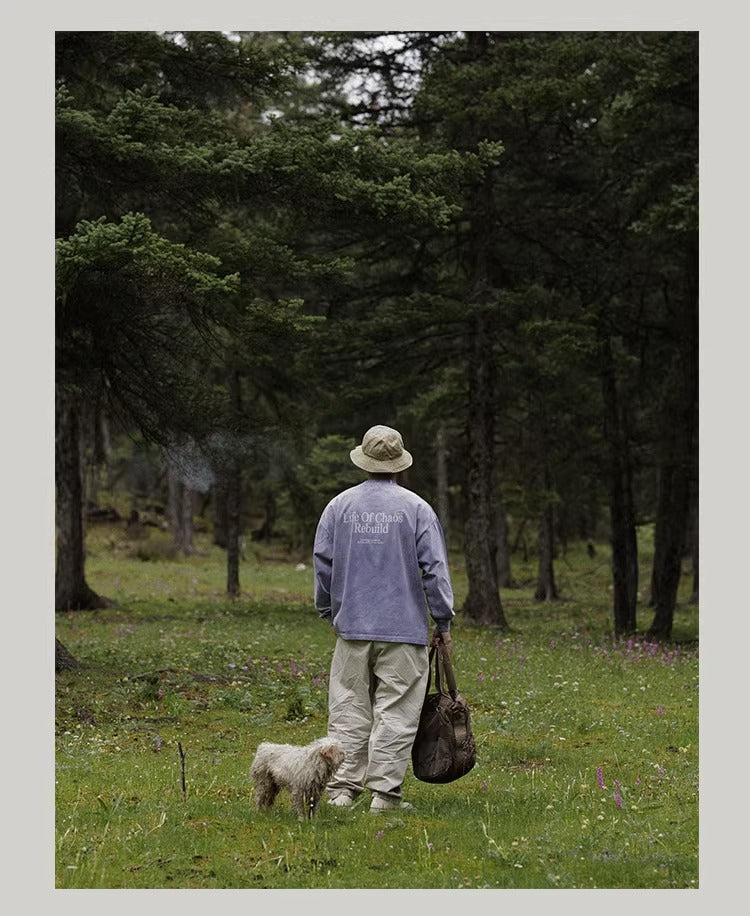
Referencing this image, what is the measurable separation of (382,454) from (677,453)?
12.7 meters

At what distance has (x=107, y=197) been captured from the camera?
43.3ft

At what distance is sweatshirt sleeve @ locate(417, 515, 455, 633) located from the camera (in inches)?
300

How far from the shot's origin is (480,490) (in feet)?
72.8

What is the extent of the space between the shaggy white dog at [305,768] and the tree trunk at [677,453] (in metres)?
13.3

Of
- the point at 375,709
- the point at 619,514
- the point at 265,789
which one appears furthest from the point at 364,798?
the point at 619,514

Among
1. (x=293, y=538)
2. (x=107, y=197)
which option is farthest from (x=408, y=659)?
(x=293, y=538)

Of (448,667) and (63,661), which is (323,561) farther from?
(63,661)

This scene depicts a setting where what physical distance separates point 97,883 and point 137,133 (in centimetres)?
809

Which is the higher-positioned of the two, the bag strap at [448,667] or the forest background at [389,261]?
the forest background at [389,261]

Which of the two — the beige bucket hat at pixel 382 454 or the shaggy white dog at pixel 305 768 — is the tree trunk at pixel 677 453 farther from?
the shaggy white dog at pixel 305 768

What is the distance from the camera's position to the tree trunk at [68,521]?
24.7 meters

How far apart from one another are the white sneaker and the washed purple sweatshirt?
3.42 feet

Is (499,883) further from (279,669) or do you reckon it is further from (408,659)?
(279,669)

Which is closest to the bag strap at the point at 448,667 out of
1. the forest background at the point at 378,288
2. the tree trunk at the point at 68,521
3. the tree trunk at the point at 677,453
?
the forest background at the point at 378,288
